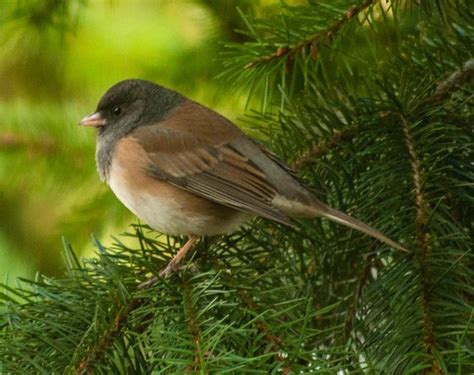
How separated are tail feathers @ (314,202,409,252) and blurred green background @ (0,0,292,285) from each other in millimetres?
485

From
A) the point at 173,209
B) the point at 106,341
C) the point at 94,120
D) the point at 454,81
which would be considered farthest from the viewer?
the point at 94,120

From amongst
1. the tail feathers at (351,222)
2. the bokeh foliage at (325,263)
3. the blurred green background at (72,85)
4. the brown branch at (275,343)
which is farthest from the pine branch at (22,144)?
the brown branch at (275,343)

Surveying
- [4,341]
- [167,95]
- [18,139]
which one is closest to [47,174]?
[18,139]

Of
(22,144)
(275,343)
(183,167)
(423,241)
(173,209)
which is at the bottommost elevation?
(275,343)

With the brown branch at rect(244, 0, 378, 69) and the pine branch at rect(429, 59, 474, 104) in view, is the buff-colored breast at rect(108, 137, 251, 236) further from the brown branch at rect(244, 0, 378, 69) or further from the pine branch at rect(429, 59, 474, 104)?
the pine branch at rect(429, 59, 474, 104)

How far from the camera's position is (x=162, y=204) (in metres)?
1.97

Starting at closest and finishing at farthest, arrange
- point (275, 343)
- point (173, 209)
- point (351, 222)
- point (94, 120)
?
point (275, 343) → point (351, 222) → point (173, 209) → point (94, 120)

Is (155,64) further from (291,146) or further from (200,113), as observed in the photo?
(291,146)

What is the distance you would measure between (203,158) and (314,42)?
0.42 m

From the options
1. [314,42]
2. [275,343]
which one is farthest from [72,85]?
[275,343]

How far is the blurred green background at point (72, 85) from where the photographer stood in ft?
7.23

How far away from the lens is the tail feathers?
1475 mm

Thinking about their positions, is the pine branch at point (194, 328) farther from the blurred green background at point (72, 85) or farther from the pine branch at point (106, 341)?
the blurred green background at point (72, 85)

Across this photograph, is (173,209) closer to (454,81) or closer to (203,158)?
(203,158)
